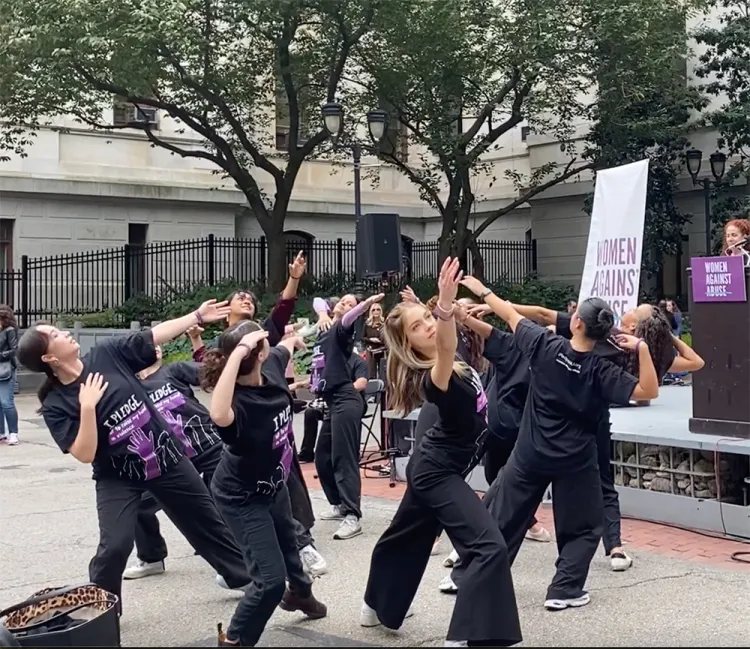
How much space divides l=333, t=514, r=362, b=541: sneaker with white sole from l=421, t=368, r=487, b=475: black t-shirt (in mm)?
2762

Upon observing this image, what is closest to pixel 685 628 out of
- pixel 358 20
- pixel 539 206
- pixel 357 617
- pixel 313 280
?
pixel 357 617

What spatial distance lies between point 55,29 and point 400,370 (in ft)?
49.2

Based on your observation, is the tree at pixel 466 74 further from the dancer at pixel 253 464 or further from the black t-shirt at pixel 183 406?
the dancer at pixel 253 464

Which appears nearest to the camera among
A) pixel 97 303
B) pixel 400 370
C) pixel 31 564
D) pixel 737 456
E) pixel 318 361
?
pixel 400 370

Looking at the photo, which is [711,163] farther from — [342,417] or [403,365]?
[403,365]

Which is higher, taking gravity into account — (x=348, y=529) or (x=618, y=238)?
(x=618, y=238)

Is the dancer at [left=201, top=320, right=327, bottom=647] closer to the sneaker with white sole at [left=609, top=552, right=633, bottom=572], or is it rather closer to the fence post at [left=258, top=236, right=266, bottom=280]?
the sneaker with white sole at [left=609, top=552, right=633, bottom=572]

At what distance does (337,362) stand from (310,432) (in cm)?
316

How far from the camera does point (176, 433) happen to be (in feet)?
19.7

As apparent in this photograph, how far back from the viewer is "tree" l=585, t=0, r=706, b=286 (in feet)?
68.5

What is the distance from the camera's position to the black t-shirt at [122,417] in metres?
5.13

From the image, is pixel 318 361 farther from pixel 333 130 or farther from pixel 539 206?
pixel 539 206

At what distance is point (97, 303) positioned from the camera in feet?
81.4

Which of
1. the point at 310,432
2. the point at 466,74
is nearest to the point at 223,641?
the point at 310,432
